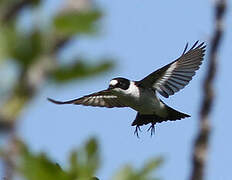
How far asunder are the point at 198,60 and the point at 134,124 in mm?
1511

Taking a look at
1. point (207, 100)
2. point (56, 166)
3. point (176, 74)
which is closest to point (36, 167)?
point (56, 166)

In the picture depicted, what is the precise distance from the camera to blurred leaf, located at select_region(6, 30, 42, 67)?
3.31 feet

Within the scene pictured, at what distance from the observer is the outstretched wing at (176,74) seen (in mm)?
8789

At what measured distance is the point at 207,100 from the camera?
83.7 inches

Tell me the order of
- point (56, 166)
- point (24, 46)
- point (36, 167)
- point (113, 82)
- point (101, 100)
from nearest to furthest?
point (24, 46) < point (36, 167) < point (56, 166) < point (113, 82) < point (101, 100)

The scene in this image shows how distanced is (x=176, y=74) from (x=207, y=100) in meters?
6.77

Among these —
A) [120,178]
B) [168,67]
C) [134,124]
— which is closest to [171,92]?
[168,67]

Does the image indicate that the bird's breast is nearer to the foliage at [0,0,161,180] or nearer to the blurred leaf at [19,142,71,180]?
the blurred leaf at [19,142,71,180]

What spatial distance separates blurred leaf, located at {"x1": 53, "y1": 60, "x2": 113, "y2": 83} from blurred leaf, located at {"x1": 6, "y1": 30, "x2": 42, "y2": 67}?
7 cm

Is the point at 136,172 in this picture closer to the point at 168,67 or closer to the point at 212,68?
the point at 212,68

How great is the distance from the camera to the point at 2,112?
100 cm

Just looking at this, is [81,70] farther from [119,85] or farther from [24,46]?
[119,85]

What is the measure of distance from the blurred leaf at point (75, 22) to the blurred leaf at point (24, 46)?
0.05 meters

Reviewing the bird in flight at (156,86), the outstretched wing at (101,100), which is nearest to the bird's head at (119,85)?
the bird in flight at (156,86)
